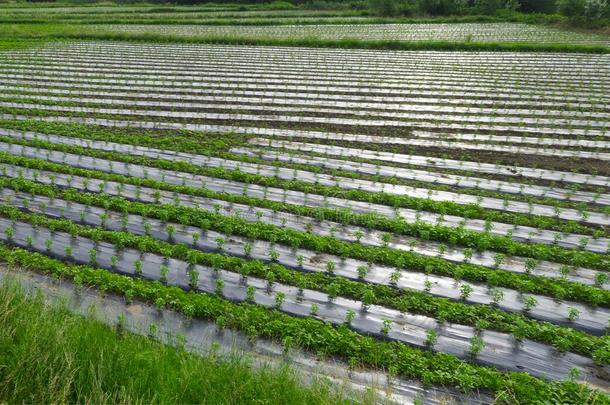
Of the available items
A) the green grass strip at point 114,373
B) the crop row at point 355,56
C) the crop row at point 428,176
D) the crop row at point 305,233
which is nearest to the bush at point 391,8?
the crop row at point 355,56

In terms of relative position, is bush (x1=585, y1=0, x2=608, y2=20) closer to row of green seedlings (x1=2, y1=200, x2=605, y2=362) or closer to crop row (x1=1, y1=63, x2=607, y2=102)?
crop row (x1=1, y1=63, x2=607, y2=102)

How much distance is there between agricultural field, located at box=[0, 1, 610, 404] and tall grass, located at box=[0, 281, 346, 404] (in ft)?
0.12

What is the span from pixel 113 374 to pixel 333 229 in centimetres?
345

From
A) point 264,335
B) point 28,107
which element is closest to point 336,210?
point 264,335

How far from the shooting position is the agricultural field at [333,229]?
4.03 meters

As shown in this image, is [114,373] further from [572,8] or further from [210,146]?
[572,8]

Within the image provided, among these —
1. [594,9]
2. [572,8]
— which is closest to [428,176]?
[594,9]

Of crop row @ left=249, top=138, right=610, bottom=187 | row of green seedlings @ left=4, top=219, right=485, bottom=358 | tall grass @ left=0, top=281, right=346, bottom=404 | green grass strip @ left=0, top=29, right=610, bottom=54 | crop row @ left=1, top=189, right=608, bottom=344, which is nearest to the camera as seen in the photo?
tall grass @ left=0, top=281, right=346, bottom=404

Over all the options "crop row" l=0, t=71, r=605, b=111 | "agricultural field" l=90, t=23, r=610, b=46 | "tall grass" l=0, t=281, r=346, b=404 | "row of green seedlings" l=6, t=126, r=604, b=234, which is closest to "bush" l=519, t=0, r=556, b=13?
"agricultural field" l=90, t=23, r=610, b=46

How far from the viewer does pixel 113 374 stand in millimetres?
3393

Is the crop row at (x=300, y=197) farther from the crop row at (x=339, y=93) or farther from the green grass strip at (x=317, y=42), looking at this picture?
the green grass strip at (x=317, y=42)

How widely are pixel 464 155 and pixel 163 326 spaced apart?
6748 millimetres

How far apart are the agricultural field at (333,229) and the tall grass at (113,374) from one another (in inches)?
1.5

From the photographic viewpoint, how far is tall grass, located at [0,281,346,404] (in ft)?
10.5
